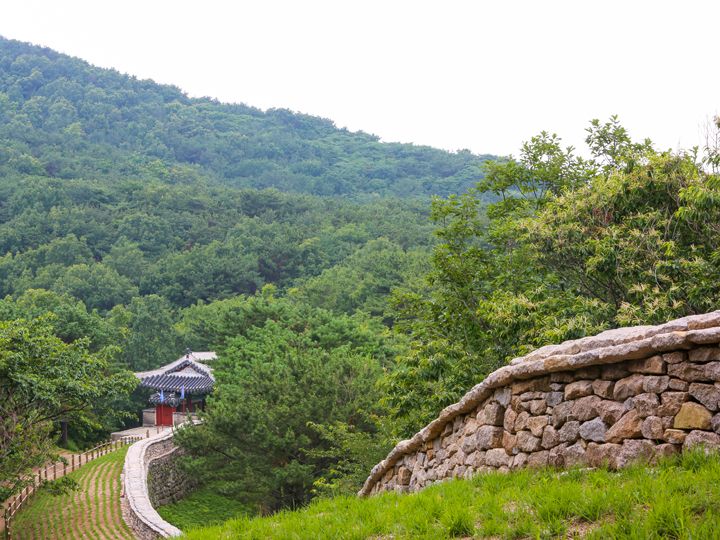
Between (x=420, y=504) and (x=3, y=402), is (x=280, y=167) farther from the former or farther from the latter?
(x=420, y=504)

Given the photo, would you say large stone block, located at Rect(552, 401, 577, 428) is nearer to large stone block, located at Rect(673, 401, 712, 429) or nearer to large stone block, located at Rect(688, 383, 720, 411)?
large stone block, located at Rect(673, 401, 712, 429)

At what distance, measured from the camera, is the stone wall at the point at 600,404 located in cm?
458

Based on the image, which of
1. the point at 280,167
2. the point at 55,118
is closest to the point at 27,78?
the point at 55,118

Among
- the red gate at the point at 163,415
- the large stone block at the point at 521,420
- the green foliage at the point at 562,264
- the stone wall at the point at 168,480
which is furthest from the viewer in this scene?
the red gate at the point at 163,415

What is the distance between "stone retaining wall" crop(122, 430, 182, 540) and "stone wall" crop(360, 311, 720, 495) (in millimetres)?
8343

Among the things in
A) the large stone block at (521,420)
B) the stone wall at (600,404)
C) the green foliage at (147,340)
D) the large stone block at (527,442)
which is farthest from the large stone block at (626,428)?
the green foliage at (147,340)

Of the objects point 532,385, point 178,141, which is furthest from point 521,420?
point 178,141

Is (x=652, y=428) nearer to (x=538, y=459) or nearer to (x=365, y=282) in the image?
(x=538, y=459)

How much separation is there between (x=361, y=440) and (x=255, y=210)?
240 feet

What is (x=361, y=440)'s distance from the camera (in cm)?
1594

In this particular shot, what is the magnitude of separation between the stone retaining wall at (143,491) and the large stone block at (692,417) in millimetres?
10147

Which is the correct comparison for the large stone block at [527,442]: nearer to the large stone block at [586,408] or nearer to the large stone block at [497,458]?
the large stone block at [497,458]

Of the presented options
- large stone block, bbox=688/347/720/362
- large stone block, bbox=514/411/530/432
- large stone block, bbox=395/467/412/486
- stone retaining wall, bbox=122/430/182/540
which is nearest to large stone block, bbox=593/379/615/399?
large stone block, bbox=688/347/720/362

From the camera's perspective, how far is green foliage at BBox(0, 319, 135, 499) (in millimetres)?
16281
